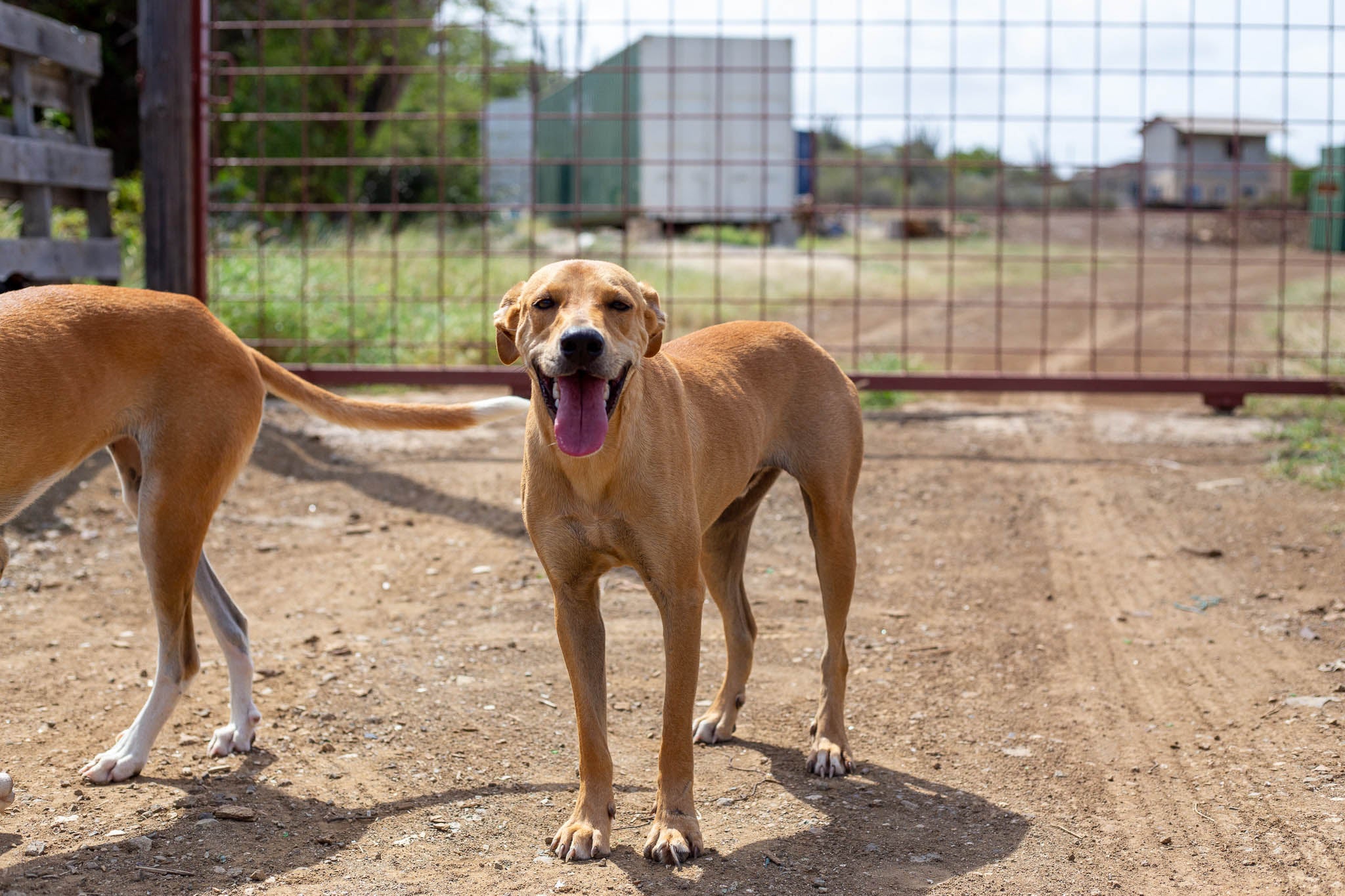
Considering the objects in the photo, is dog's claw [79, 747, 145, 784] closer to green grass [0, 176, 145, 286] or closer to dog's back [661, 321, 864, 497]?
dog's back [661, 321, 864, 497]

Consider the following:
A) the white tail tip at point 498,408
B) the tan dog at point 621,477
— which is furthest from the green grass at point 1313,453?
the white tail tip at point 498,408

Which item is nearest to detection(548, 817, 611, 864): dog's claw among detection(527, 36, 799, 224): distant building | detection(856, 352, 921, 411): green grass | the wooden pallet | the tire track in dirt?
the tire track in dirt

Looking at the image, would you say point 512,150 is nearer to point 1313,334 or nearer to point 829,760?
point 1313,334

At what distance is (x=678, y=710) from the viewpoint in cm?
341

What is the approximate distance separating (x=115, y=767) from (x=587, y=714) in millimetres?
1469

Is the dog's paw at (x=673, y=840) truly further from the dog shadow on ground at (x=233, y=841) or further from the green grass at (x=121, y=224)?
the green grass at (x=121, y=224)

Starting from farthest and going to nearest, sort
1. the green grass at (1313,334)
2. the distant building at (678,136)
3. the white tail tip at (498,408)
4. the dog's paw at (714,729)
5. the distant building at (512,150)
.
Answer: the distant building at (512,150) → the distant building at (678,136) → the green grass at (1313,334) → the dog's paw at (714,729) → the white tail tip at (498,408)

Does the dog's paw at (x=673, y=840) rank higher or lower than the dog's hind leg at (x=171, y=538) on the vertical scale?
lower

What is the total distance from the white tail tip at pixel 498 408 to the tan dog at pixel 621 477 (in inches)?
19.1

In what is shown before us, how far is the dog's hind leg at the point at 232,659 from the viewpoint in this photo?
4.07m

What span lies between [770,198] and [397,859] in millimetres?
17817

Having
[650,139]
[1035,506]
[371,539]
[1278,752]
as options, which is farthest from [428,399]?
[650,139]

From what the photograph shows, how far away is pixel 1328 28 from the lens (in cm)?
870

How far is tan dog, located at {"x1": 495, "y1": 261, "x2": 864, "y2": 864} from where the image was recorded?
3166 millimetres
